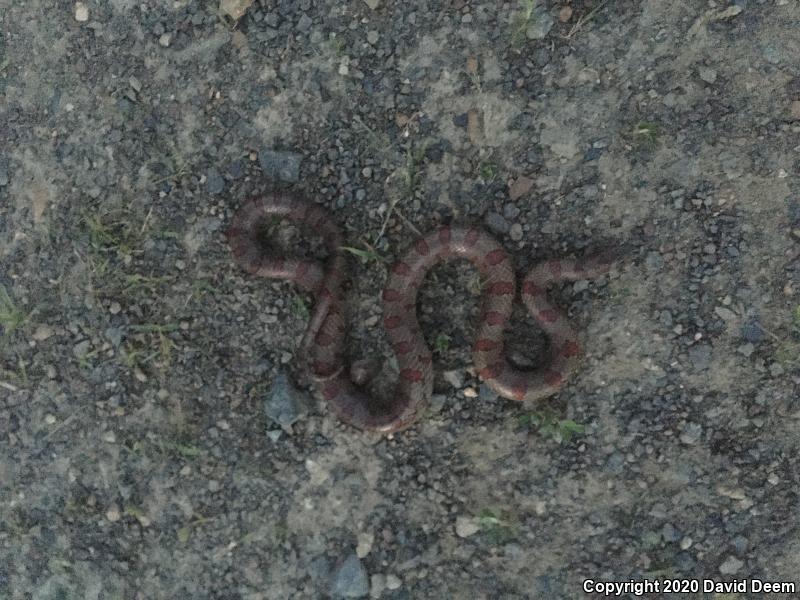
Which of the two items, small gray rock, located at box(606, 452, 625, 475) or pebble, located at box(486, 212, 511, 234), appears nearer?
small gray rock, located at box(606, 452, 625, 475)

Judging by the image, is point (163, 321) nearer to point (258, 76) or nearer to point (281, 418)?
point (281, 418)

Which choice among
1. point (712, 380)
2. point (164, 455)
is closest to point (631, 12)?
point (712, 380)

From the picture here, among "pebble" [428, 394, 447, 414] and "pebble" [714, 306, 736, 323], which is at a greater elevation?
"pebble" [428, 394, 447, 414]

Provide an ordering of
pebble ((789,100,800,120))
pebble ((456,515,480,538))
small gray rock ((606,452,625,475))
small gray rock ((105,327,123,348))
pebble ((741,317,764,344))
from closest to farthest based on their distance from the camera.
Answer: pebble ((789,100,800,120)), pebble ((741,317,764,344)), small gray rock ((606,452,625,475)), pebble ((456,515,480,538)), small gray rock ((105,327,123,348))

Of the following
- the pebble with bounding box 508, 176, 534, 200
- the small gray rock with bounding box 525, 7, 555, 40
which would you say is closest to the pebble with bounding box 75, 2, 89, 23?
the small gray rock with bounding box 525, 7, 555, 40

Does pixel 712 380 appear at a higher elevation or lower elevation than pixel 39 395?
lower

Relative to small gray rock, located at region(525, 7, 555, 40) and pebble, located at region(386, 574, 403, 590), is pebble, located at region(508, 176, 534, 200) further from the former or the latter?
pebble, located at region(386, 574, 403, 590)
